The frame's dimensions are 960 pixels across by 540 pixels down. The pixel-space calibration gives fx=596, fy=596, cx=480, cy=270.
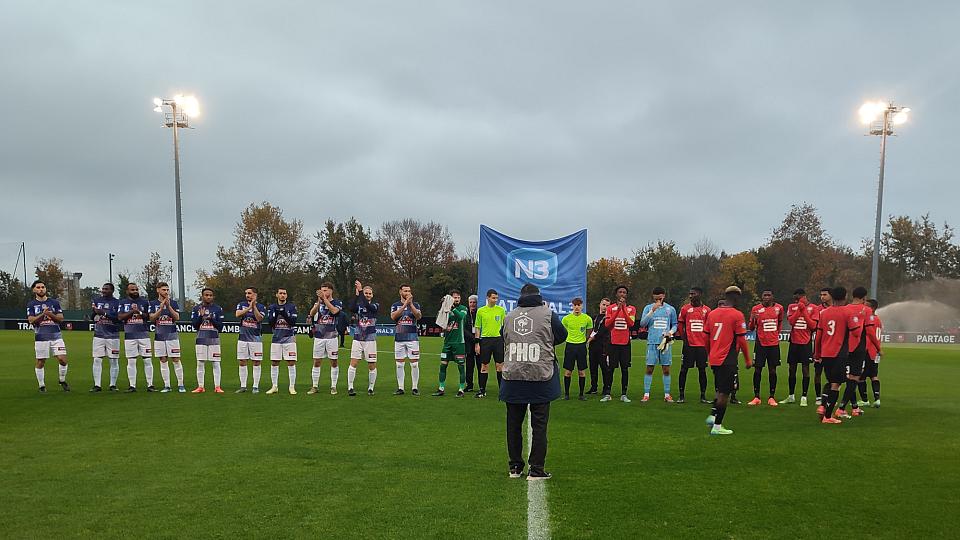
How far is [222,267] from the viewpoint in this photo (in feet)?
184

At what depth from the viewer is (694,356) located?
12320 mm

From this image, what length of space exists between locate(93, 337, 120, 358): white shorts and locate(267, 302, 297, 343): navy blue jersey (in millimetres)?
3502

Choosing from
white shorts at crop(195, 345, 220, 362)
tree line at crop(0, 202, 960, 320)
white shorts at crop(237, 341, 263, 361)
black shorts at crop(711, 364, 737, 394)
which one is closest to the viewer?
black shorts at crop(711, 364, 737, 394)

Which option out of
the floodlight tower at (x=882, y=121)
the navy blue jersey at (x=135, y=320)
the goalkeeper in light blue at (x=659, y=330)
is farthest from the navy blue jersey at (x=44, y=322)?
Result: the floodlight tower at (x=882, y=121)

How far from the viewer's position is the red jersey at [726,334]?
8.84 meters

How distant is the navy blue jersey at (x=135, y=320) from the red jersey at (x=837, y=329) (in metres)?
13.7

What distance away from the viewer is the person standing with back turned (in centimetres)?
639

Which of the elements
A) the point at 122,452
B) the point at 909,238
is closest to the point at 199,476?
the point at 122,452

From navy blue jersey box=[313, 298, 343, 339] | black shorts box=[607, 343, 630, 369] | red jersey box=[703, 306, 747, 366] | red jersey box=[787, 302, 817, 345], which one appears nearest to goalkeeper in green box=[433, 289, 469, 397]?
navy blue jersey box=[313, 298, 343, 339]

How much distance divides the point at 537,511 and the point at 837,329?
23.2 feet

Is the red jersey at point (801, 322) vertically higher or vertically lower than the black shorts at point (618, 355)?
higher

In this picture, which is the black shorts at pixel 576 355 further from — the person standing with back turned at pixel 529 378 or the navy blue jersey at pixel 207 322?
the navy blue jersey at pixel 207 322

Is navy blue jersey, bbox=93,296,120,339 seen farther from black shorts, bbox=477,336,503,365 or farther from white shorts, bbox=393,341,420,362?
black shorts, bbox=477,336,503,365

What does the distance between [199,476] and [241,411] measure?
176 inches
